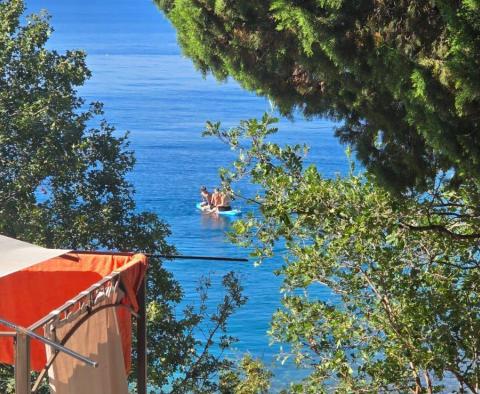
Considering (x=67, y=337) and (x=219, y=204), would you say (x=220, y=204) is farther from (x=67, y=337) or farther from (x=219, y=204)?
(x=67, y=337)

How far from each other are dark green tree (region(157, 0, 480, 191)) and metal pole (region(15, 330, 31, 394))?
1.67m

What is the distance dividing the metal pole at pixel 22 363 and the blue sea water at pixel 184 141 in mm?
2627

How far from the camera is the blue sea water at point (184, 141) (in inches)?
810

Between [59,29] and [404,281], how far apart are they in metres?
63.2

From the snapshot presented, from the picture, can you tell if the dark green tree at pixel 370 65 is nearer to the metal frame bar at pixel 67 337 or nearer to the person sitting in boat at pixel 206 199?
the metal frame bar at pixel 67 337

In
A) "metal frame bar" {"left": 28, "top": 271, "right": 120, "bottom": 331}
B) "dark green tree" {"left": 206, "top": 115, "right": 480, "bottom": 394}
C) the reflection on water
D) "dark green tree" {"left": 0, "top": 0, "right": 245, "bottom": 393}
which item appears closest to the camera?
"metal frame bar" {"left": 28, "top": 271, "right": 120, "bottom": 331}

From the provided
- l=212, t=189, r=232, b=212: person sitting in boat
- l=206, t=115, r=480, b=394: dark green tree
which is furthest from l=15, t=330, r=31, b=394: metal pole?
l=212, t=189, r=232, b=212: person sitting in boat

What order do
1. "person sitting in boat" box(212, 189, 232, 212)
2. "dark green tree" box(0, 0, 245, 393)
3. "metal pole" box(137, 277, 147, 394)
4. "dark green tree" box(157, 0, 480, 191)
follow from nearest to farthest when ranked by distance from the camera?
"dark green tree" box(157, 0, 480, 191) < "metal pole" box(137, 277, 147, 394) < "dark green tree" box(0, 0, 245, 393) < "person sitting in boat" box(212, 189, 232, 212)

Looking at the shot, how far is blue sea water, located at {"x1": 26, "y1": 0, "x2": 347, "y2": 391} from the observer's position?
20578mm

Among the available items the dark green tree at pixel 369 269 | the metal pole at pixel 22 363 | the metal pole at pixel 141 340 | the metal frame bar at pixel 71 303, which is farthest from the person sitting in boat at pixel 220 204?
the metal pole at pixel 22 363

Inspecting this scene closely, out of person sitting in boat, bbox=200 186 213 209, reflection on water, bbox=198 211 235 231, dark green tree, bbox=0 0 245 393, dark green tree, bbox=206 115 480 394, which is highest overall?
person sitting in boat, bbox=200 186 213 209

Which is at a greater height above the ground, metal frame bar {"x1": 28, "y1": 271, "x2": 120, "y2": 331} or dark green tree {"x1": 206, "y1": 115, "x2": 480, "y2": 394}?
dark green tree {"x1": 206, "y1": 115, "x2": 480, "y2": 394}

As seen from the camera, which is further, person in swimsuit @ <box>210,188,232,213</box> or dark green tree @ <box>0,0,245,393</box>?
person in swimsuit @ <box>210,188,232,213</box>

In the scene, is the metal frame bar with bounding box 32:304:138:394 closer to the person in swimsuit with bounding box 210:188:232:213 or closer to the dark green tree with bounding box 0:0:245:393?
the dark green tree with bounding box 0:0:245:393
